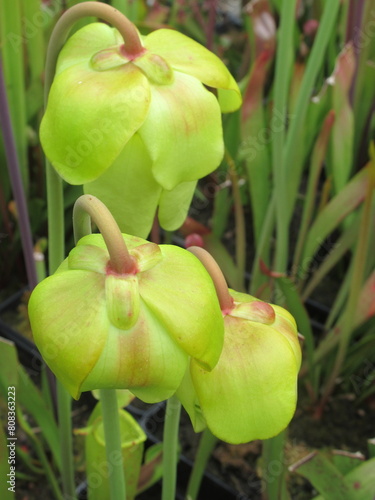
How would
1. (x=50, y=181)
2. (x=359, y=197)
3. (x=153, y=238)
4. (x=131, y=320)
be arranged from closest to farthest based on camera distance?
(x=131, y=320) < (x=50, y=181) < (x=359, y=197) < (x=153, y=238)

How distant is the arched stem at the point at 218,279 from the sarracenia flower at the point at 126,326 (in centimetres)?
4

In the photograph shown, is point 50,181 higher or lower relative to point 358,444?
higher

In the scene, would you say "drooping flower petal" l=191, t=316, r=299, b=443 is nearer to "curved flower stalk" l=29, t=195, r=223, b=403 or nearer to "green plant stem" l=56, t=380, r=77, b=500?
"curved flower stalk" l=29, t=195, r=223, b=403

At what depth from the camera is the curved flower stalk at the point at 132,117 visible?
0.38 metres

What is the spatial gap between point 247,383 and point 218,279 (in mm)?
67

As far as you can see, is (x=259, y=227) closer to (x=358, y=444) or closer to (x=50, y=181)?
(x=358, y=444)

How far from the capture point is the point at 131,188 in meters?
0.41

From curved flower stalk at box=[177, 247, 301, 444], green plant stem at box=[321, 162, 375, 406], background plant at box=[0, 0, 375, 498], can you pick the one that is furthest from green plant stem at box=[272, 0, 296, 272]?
curved flower stalk at box=[177, 247, 301, 444]

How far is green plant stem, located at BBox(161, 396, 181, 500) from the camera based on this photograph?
449 millimetres

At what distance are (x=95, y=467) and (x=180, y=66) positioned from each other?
0.40 m

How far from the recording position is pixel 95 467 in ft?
1.94

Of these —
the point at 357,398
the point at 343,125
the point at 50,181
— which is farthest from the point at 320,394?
the point at 50,181

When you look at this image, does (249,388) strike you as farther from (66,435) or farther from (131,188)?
(66,435)

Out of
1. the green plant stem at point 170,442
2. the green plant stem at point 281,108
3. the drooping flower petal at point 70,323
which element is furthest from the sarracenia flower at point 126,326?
the green plant stem at point 281,108
